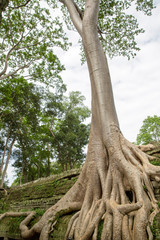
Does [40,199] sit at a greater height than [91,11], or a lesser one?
lesser

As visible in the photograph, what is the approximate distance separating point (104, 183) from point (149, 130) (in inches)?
755

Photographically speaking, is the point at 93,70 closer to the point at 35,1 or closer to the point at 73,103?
the point at 35,1

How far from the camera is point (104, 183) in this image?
10.1ft

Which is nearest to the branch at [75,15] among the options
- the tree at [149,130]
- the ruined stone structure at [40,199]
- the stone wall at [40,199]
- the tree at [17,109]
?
the ruined stone structure at [40,199]

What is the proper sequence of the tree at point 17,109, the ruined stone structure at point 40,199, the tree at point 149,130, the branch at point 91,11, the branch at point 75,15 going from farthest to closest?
1. the tree at point 149,130
2. the tree at point 17,109
3. the branch at point 75,15
4. the branch at point 91,11
5. the ruined stone structure at point 40,199

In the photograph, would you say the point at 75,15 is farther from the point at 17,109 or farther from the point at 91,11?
the point at 17,109

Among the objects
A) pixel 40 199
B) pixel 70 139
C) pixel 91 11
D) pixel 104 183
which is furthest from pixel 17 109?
pixel 104 183

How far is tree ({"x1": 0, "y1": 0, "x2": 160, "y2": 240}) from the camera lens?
2223 millimetres

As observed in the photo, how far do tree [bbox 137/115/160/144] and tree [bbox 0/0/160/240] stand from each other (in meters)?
17.5

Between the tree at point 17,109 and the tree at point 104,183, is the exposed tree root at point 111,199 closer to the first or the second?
the tree at point 104,183

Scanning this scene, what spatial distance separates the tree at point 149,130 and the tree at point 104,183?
17534mm

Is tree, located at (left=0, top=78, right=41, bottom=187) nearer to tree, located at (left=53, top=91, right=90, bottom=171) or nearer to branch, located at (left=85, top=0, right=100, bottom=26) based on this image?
tree, located at (left=53, top=91, right=90, bottom=171)

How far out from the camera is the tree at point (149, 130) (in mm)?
19922

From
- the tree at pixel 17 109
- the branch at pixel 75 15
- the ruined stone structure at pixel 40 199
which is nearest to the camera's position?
the ruined stone structure at pixel 40 199
